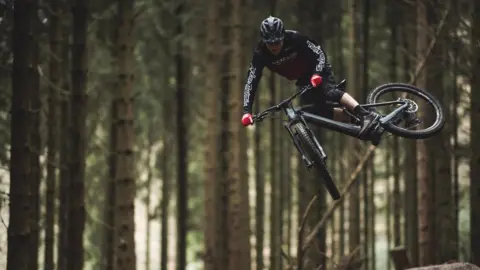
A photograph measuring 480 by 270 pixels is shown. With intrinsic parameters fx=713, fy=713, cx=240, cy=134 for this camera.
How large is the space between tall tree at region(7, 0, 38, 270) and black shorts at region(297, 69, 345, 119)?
10.8 ft

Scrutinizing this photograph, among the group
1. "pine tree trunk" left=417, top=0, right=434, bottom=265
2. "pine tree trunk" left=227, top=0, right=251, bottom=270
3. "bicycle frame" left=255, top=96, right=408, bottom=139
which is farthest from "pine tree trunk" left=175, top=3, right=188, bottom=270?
"bicycle frame" left=255, top=96, right=408, bottom=139

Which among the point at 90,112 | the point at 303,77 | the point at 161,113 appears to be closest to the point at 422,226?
the point at 303,77

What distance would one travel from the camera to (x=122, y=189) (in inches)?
325

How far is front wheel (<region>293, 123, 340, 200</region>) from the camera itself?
17.8 feet

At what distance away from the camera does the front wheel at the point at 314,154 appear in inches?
214

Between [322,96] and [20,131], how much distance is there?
3.51 metres

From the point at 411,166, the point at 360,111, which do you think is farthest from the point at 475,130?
the point at 411,166

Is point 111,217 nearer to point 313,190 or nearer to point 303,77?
point 313,190

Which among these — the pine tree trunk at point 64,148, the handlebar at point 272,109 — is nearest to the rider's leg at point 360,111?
the handlebar at point 272,109

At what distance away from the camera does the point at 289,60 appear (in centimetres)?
547

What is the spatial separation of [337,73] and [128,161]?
29.8ft

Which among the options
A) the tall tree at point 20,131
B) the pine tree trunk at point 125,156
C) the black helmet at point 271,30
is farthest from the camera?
the pine tree trunk at point 125,156

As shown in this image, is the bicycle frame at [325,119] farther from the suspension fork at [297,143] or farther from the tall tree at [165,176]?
the tall tree at [165,176]

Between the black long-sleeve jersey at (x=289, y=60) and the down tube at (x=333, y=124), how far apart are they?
1.12ft
